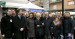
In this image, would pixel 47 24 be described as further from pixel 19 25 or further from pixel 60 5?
pixel 60 5

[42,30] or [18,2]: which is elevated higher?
[18,2]

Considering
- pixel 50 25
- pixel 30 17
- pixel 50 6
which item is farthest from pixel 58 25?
pixel 50 6

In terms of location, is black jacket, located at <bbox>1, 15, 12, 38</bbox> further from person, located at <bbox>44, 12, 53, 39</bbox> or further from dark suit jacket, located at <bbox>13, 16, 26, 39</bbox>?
person, located at <bbox>44, 12, 53, 39</bbox>

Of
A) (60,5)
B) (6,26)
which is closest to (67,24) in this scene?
(6,26)

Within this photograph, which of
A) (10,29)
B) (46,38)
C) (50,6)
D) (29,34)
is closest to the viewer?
(10,29)

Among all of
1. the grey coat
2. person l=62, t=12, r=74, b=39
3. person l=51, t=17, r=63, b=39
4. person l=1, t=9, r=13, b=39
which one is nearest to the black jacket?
person l=1, t=9, r=13, b=39

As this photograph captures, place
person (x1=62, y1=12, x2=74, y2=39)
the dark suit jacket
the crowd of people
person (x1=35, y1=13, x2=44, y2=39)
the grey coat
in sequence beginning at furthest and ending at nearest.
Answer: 1. person (x1=62, y1=12, x2=74, y2=39)
2. person (x1=35, y1=13, x2=44, y2=39)
3. the grey coat
4. the crowd of people
5. the dark suit jacket

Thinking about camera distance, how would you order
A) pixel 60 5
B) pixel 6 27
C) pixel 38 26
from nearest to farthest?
pixel 6 27
pixel 38 26
pixel 60 5

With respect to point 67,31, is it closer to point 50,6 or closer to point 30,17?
point 30,17

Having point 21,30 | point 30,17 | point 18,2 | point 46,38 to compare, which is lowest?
point 46,38

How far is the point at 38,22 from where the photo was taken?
321 inches

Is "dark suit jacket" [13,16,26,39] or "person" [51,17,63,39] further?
"person" [51,17,63,39]

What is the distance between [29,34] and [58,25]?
1.53 metres

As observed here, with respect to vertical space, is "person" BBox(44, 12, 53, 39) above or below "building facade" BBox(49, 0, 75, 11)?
below
